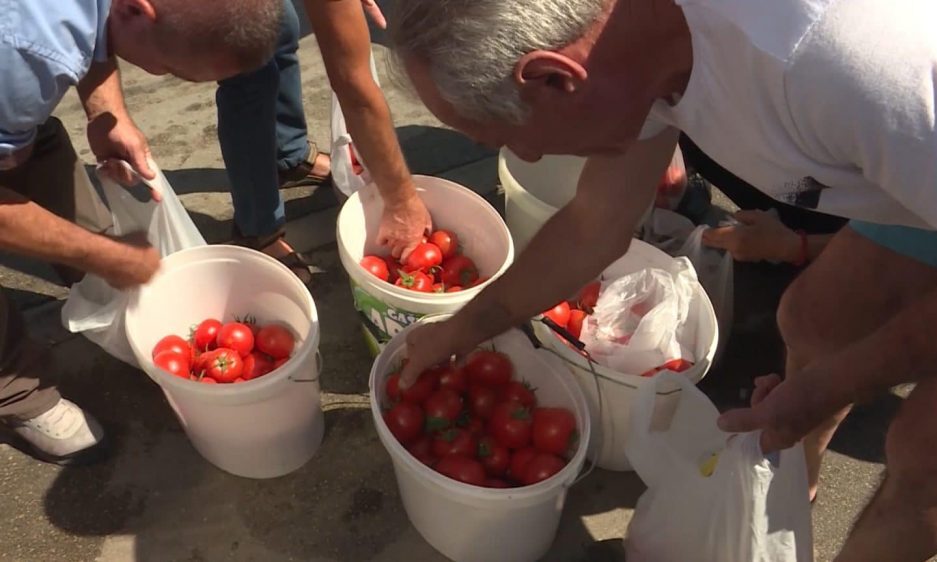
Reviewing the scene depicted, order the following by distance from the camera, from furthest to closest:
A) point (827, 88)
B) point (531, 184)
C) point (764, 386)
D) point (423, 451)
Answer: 1. point (531, 184)
2. point (423, 451)
3. point (764, 386)
4. point (827, 88)

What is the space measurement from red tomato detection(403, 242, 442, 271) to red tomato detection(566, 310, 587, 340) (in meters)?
0.38

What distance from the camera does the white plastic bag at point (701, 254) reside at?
203cm

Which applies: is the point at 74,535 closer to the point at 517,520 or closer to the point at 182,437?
the point at 182,437

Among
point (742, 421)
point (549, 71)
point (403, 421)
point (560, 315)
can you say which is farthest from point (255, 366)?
point (549, 71)

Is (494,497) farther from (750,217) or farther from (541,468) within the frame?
(750,217)

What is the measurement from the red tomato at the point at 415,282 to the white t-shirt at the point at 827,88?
3.51 ft

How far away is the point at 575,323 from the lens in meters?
1.94

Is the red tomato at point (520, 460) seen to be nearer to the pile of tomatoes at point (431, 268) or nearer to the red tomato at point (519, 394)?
the red tomato at point (519, 394)

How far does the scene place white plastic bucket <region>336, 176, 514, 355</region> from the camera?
1.86m

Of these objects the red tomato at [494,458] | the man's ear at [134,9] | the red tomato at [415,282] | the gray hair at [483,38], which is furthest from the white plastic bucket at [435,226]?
the gray hair at [483,38]

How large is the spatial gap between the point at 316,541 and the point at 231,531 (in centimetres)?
19

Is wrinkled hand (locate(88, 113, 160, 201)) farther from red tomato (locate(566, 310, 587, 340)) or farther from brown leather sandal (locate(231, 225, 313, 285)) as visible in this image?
red tomato (locate(566, 310, 587, 340))

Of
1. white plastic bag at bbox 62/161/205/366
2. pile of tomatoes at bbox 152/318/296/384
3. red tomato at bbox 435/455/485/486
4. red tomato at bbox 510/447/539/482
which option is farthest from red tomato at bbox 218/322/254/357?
red tomato at bbox 510/447/539/482

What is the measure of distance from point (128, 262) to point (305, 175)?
3.22 ft
